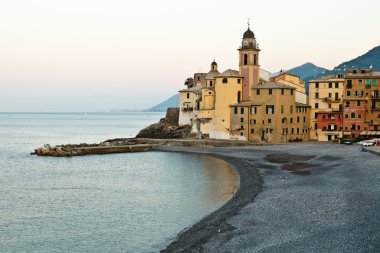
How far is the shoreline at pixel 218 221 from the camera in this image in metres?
27.2

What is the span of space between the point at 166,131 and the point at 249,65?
25.0 meters

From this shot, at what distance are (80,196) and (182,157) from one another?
108ft

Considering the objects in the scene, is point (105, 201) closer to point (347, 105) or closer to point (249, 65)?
point (249, 65)

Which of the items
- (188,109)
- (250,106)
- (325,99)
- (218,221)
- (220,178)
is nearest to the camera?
(218,221)

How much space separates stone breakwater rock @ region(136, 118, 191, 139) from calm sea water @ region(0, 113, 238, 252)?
80.8ft

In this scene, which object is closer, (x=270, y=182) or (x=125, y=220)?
(x=125, y=220)

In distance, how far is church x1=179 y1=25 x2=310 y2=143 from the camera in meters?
82.1

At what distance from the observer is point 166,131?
10081cm

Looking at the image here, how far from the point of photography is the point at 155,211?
37.2 meters

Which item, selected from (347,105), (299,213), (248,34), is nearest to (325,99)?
(347,105)

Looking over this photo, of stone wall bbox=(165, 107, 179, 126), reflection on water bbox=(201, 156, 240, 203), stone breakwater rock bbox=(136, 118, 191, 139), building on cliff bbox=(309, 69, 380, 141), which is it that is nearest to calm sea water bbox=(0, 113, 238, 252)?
reflection on water bbox=(201, 156, 240, 203)

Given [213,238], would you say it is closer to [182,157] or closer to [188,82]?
[182,157]

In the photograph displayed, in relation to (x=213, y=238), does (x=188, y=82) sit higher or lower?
higher

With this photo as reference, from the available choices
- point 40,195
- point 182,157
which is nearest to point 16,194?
point 40,195
